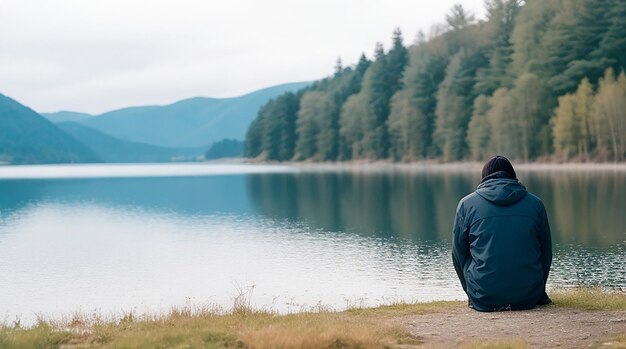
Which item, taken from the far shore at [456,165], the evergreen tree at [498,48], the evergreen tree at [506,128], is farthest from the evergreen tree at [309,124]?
the evergreen tree at [506,128]

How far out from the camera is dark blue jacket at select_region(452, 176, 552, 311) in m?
10.4

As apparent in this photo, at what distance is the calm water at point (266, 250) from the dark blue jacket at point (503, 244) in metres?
7.12

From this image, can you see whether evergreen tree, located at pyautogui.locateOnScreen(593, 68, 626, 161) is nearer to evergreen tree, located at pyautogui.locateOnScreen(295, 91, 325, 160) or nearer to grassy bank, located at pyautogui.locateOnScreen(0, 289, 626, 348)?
grassy bank, located at pyautogui.locateOnScreen(0, 289, 626, 348)

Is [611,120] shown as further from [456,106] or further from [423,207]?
[423,207]

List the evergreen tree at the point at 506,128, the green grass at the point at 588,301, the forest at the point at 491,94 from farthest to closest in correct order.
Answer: the evergreen tree at the point at 506,128, the forest at the point at 491,94, the green grass at the point at 588,301

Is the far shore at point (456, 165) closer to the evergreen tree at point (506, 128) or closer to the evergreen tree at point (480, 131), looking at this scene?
the evergreen tree at point (480, 131)

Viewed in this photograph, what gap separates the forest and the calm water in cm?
2435

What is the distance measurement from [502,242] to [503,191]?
720 mm

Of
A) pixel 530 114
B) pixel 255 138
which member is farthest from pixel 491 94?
pixel 255 138

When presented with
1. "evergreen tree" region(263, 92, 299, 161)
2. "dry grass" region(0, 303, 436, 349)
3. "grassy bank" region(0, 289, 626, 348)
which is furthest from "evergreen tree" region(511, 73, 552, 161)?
"evergreen tree" region(263, 92, 299, 161)

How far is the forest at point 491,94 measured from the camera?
8175 centimetres

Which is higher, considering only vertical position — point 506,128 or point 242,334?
point 506,128

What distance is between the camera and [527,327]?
31.9ft

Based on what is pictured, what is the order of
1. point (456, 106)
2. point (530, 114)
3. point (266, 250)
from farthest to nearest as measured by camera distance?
point (456, 106) < point (530, 114) < point (266, 250)
